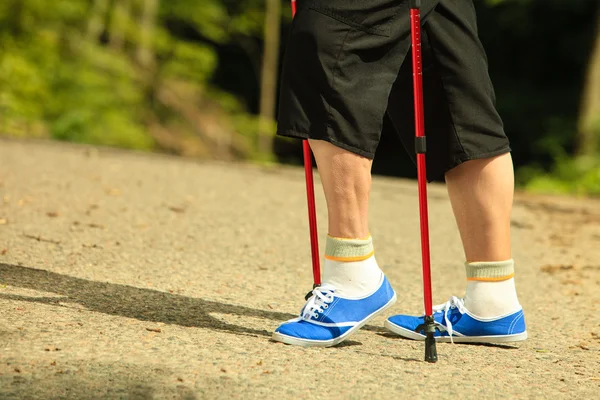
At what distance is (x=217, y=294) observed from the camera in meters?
3.70

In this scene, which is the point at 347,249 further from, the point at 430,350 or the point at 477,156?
the point at 477,156

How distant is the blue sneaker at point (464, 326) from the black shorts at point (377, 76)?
1.77 feet

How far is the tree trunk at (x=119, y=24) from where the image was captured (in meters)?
20.2

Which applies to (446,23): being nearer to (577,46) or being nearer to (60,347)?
(60,347)

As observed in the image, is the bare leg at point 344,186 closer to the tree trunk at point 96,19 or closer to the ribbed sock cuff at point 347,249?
the ribbed sock cuff at point 347,249

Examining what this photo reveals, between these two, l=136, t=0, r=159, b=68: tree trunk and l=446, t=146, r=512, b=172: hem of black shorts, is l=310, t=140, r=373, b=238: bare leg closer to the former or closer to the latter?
l=446, t=146, r=512, b=172: hem of black shorts

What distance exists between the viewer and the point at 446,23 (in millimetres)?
2953

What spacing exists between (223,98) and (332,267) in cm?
2214

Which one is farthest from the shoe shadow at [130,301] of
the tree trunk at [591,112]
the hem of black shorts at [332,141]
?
the tree trunk at [591,112]

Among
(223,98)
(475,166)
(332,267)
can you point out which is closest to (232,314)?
(332,267)

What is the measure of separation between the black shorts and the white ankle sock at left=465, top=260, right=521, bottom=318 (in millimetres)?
395

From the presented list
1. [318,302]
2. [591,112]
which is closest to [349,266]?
[318,302]

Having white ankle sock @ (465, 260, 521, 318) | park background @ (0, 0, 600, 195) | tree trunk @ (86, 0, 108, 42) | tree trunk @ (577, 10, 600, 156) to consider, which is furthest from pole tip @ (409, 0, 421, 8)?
tree trunk @ (86, 0, 108, 42)

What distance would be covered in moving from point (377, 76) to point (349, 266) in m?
0.66
